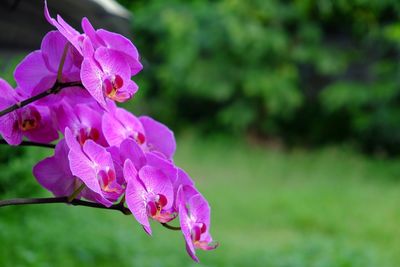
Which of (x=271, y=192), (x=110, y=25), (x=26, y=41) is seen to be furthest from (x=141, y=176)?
(x=271, y=192)

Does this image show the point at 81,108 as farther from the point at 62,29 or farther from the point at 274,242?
the point at 274,242

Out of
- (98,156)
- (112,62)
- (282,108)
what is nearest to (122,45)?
(112,62)

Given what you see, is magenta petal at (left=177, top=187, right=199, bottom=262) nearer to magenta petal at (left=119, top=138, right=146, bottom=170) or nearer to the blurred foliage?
magenta petal at (left=119, top=138, right=146, bottom=170)

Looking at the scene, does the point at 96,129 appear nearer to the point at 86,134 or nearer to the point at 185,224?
the point at 86,134

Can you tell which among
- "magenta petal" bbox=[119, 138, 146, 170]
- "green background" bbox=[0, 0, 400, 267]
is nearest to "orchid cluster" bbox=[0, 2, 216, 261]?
"magenta petal" bbox=[119, 138, 146, 170]

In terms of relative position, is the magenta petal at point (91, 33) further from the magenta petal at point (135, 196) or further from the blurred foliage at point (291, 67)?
the blurred foliage at point (291, 67)
